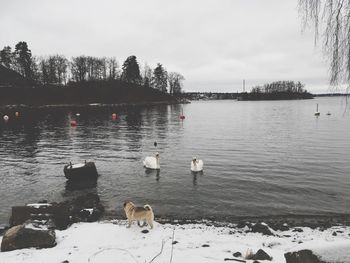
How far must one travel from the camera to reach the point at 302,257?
6.16 meters

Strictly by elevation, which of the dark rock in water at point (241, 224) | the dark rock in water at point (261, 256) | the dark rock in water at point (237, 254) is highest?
the dark rock in water at point (261, 256)

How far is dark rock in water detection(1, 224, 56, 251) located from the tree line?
137m

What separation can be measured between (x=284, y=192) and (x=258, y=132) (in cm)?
2754

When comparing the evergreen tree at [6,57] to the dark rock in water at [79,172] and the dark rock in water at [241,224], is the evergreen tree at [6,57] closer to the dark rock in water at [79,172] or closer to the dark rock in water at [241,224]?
the dark rock in water at [79,172]

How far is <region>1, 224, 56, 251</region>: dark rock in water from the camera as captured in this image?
10.5 metres

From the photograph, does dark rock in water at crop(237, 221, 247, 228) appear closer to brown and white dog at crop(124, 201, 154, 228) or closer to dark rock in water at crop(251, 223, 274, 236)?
dark rock in water at crop(251, 223, 274, 236)

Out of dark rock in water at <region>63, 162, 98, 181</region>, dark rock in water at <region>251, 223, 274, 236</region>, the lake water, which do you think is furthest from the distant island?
dark rock in water at <region>251, 223, 274, 236</region>

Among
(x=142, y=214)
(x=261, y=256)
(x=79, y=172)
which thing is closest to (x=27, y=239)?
(x=142, y=214)

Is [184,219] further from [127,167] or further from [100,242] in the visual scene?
[127,167]

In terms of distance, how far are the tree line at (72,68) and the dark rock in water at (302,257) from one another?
14377 cm

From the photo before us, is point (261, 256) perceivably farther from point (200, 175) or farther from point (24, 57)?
point (24, 57)

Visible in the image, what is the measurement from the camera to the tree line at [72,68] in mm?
135625

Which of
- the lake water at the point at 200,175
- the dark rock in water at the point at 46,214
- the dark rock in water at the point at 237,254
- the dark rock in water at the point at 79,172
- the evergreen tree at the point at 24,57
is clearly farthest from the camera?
the evergreen tree at the point at 24,57

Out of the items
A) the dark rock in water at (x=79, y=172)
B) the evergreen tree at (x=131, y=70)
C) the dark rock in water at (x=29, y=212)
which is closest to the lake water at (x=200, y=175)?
the dark rock in water at (x=79, y=172)
